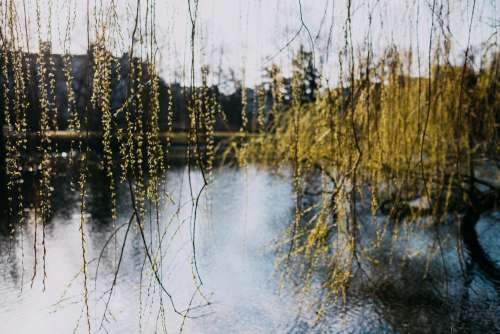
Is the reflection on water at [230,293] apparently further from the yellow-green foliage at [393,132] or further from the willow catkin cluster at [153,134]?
the willow catkin cluster at [153,134]

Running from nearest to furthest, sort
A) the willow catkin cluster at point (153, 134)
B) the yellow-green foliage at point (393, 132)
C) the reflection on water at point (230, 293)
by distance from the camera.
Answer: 1. the willow catkin cluster at point (153, 134)
2. the yellow-green foliage at point (393, 132)
3. the reflection on water at point (230, 293)

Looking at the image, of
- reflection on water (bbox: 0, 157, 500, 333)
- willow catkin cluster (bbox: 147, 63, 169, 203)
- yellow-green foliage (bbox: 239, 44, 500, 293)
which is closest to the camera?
willow catkin cluster (bbox: 147, 63, 169, 203)

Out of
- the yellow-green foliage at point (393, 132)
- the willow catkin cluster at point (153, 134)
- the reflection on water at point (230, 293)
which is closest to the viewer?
the willow catkin cluster at point (153, 134)

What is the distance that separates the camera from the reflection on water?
85.9 inches

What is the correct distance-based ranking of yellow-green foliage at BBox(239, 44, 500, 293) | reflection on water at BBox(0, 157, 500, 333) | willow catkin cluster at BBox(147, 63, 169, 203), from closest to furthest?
willow catkin cluster at BBox(147, 63, 169, 203)
yellow-green foliage at BBox(239, 44, 500, 293)
reflection on water at BBox(0, 157, 500, 333)

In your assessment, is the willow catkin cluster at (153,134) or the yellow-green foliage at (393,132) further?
the yellow-green foliage at (393,132)

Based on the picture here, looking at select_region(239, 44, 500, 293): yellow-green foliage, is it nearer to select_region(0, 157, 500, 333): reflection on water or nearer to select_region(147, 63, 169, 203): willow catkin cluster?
select_region(0, 157, 500, 333): reflection on water

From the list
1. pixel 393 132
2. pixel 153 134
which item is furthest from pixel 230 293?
pixel 153 134

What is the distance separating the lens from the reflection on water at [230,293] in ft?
7.16

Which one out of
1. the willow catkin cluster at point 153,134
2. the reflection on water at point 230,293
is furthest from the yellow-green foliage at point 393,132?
the willow catkin cluster at point 153,134

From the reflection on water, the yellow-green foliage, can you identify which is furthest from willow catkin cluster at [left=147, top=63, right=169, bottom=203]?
the yellow-green foliage

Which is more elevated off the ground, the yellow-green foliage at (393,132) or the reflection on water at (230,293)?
the yellow-green foliage at (393,132)

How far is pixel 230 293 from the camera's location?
8.48 feet

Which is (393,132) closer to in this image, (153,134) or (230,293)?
(230,293)
